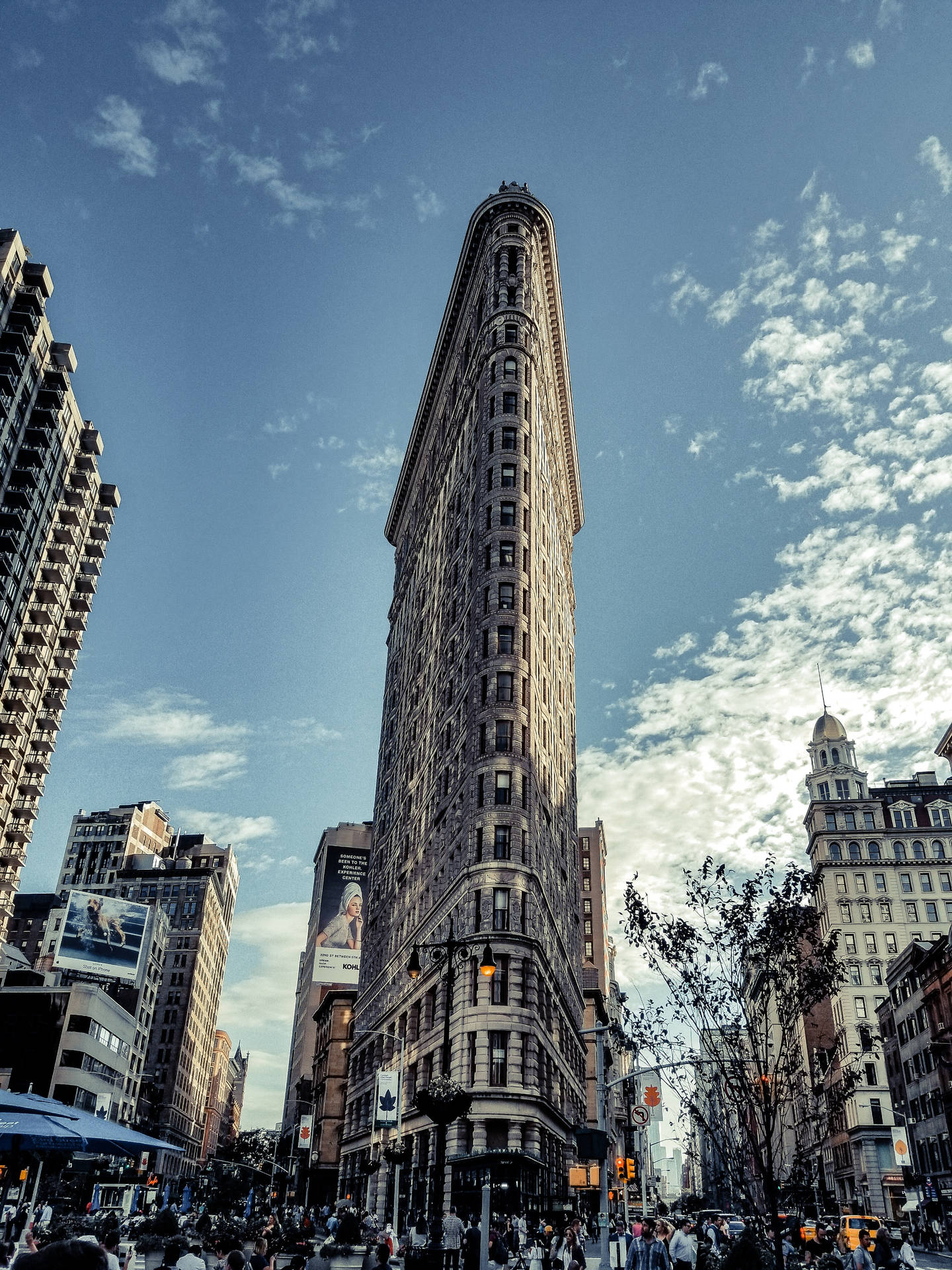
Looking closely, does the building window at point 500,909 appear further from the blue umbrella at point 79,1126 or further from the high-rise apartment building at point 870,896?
the high-rise apartment building at point 870,896

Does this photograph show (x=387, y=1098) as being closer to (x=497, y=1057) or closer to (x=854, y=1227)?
(x=497, y=1057)

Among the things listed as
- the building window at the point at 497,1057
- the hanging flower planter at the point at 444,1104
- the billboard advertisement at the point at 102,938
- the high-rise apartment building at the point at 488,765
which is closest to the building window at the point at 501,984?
the high-rise apartment building at the point at 488,765

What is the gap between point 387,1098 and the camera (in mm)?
38812

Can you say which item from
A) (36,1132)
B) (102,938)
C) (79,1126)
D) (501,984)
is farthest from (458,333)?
(36,1132)

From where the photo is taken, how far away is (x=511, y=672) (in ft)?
201

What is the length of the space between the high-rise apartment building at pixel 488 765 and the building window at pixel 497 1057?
92 millimetres

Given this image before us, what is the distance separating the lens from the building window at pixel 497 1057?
160 feet

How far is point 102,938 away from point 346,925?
49.3m

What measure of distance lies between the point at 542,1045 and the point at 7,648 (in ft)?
198

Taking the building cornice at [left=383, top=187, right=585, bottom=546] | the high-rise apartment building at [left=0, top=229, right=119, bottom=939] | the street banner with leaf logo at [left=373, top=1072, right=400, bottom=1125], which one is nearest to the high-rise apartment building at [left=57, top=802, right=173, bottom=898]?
the high-rise apartment building at [left=0, top=229, right=119, bottom=939]

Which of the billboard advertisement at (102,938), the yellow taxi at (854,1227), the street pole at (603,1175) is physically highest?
the billboard advertisement at (102,938)

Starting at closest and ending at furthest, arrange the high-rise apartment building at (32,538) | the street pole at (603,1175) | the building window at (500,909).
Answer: the street pole at (603,1175) < the building window at (500,909) < the high-rise apartment building at (32,538)

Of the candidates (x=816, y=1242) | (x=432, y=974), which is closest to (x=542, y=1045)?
(x=432, y=974)

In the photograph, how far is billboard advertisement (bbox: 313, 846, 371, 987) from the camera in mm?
145375
